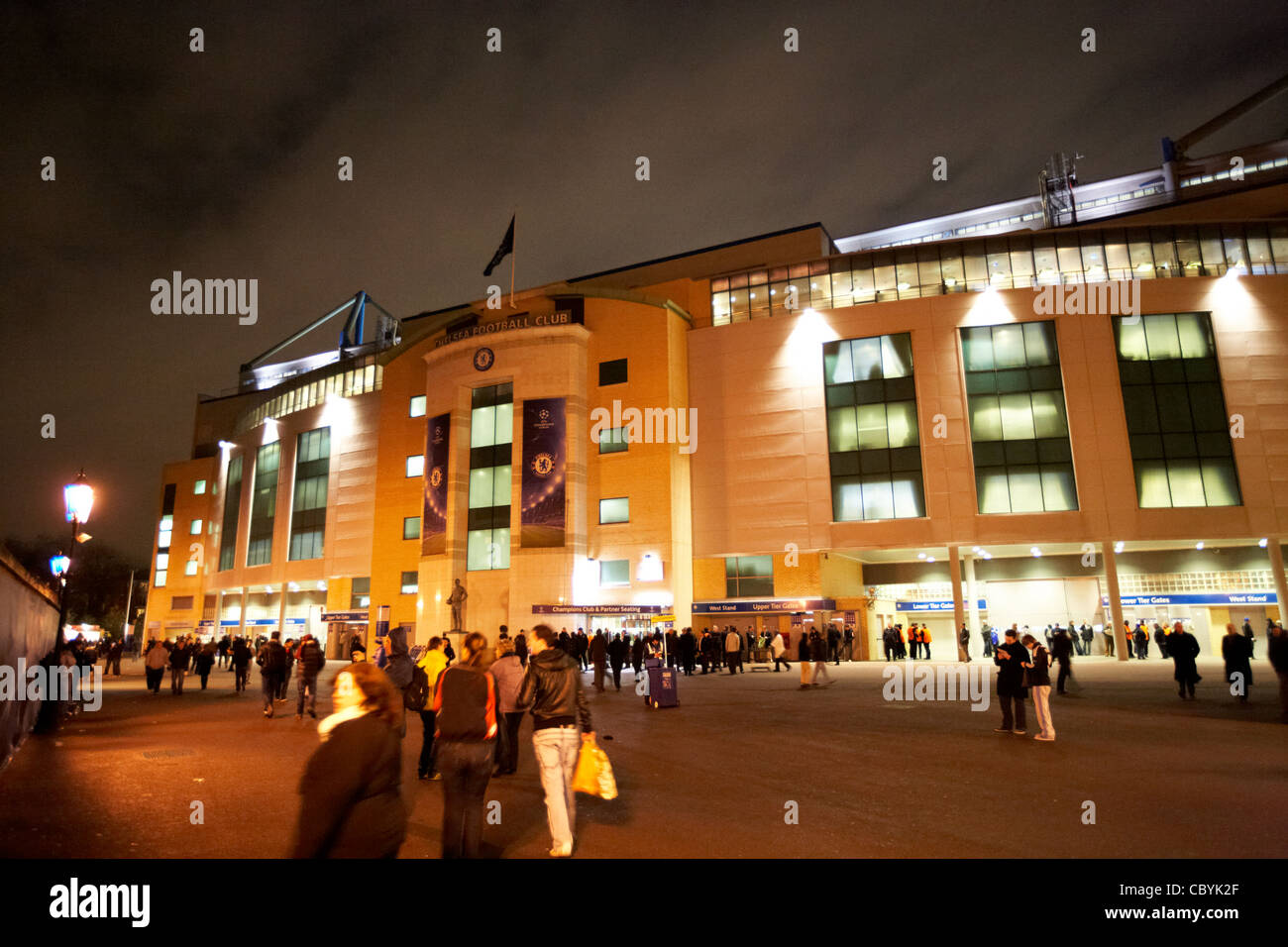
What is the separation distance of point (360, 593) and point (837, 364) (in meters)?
36.1

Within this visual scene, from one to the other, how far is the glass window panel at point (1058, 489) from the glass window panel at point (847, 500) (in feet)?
29.5

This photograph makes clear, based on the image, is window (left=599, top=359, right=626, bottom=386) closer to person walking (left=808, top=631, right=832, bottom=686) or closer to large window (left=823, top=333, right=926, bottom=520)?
large window (left=823, top=333, right=926, bottom=520)

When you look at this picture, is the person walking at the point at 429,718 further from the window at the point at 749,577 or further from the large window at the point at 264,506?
the large window at the point at 264,506

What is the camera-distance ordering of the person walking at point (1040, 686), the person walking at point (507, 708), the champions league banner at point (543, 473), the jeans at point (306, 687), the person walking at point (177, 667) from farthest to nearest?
the champions league banner at point (543, 473)
the person walking at point (177, 667)
the jeans at point (306, 687)
the person walking at point (1040, 686)
the person walking at point (507, 708)

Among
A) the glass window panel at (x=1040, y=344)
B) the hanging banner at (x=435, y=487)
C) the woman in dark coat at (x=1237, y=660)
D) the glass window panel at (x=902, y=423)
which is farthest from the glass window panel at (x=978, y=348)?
the hanging banner at (x=435, y=487)

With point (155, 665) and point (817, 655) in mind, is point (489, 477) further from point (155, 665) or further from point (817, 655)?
point (817, 655)

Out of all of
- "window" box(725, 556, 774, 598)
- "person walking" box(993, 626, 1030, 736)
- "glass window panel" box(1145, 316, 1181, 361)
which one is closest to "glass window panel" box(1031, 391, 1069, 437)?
"glass window panel" box(1145, 316, 1181, 361)

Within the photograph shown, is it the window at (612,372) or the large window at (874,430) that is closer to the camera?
the large window at (874,430)

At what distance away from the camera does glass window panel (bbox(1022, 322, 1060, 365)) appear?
37594 millimetres

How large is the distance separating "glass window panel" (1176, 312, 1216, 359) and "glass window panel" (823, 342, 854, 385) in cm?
1644

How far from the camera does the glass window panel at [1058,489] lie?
36.1m
